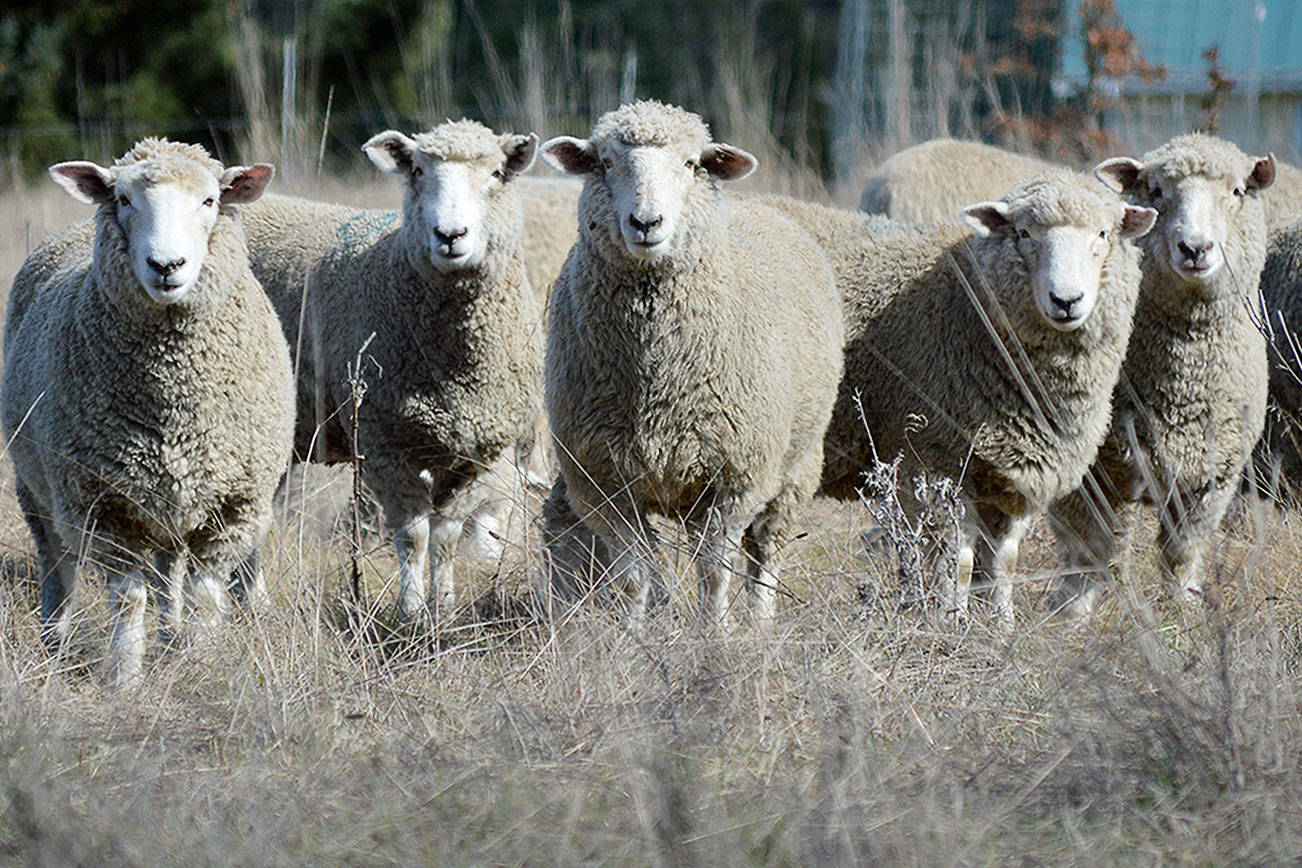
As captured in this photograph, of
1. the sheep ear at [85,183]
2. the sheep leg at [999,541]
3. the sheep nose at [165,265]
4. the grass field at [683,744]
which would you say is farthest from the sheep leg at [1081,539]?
the sheep ear at [85,183]

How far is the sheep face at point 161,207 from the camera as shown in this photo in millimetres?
3828

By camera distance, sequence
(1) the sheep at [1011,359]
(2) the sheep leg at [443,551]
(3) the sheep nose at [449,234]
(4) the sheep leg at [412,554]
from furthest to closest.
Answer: (2) the sheep leg at [443,551] < (4) the sheep leg at [412,554] < (3) the sheep nose at [449,234] < (1) the sheep at [1011,359]

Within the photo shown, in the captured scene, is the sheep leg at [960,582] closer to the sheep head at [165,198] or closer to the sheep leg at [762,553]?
the sheep leg at [762,553]

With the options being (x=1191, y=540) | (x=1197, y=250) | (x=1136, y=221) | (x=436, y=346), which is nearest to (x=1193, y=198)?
(x=1197, y=250)

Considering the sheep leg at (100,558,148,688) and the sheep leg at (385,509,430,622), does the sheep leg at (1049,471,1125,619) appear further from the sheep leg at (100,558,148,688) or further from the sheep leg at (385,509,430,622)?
the sheep leg at (100,558,148,688)

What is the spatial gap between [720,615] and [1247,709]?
4.82 ft

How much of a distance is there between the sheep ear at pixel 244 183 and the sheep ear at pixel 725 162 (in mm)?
1221

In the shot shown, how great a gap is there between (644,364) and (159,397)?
1308 millimetres

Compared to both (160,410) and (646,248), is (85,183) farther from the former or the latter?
(646,248)

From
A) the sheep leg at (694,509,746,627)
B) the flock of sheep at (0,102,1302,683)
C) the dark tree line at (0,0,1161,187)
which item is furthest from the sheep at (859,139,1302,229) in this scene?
the dark tree line at (0,0,1161,187)

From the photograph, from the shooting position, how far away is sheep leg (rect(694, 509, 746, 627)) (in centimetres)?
407

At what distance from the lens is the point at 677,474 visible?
161 inches

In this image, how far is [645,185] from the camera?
3939 millimetres

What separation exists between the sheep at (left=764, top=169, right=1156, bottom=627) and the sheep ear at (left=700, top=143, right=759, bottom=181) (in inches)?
26.8
